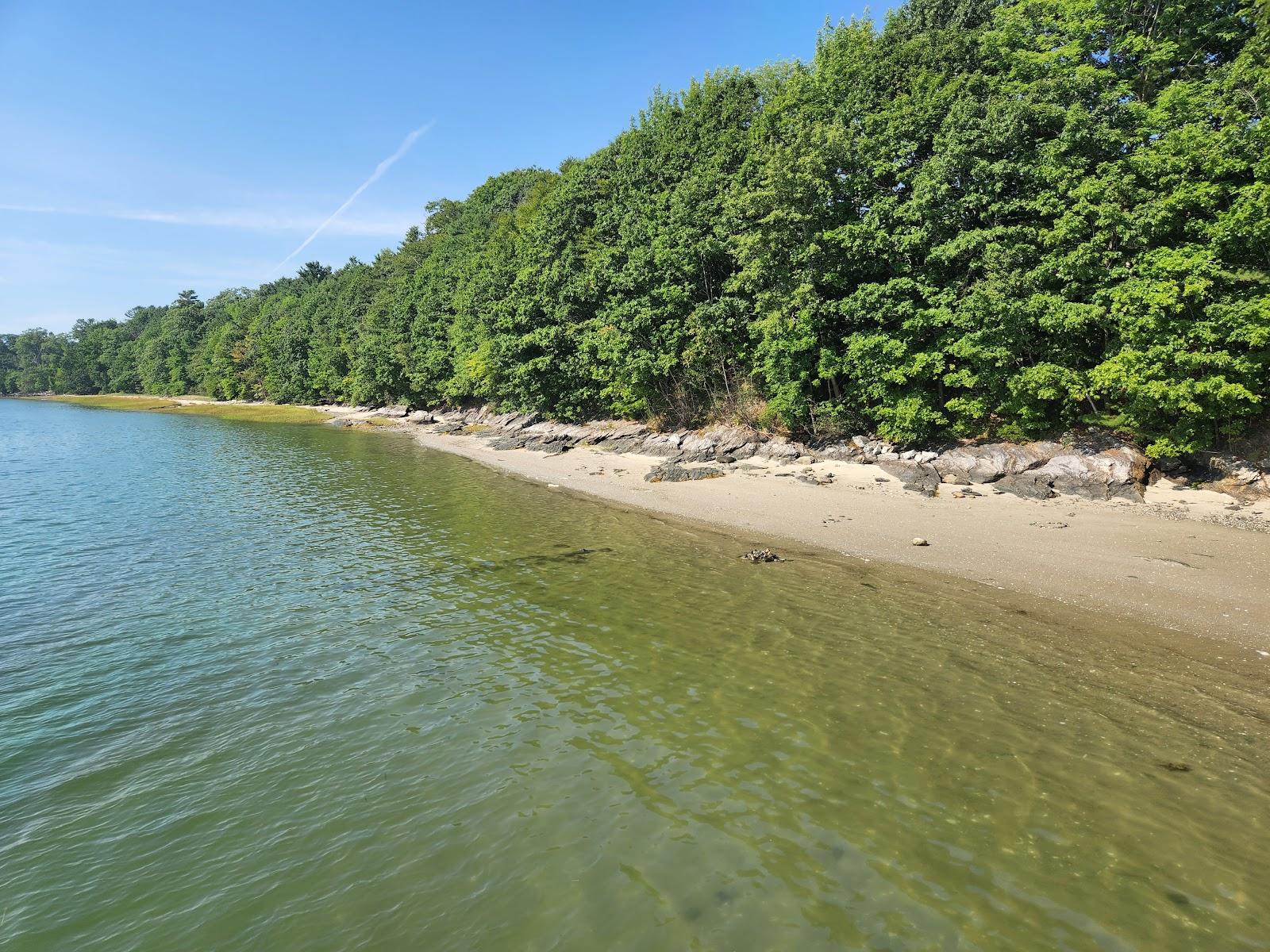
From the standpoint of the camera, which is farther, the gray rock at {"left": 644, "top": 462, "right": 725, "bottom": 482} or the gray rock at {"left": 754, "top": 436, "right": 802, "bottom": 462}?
the gray rock at {"left": 754, "top": 436, "right": 802, "bottom": 462}

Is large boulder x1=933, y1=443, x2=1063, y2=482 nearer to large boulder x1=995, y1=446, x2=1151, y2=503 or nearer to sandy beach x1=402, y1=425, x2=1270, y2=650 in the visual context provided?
large boulder x1=995, y1=446, x2=1151, y2=503

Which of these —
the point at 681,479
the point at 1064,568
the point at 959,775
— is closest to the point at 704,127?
the point at 681,479

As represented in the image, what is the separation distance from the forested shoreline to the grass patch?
153 ft

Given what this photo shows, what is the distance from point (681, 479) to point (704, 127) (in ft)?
91.6

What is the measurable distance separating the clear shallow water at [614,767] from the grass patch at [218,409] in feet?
235

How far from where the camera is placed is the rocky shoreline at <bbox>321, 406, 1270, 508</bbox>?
1897 centimetres

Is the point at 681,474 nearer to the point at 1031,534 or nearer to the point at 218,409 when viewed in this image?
the point at 1031,534

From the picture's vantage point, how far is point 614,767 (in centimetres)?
755

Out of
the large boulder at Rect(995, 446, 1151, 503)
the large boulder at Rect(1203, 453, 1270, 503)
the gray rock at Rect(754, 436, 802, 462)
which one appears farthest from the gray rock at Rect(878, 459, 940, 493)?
the large boulder at Rect(1203, 453, 1270, 503)

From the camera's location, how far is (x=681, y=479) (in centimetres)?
2762

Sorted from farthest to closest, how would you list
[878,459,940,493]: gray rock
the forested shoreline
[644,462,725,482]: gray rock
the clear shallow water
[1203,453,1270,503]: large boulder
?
[644,462,725,482]: gray rock → [878,459,940,493]: gray rock → the forested shoreline → [1203,453,1270,503]: large boulder → the clear shallow water

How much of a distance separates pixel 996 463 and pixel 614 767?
70.1ft

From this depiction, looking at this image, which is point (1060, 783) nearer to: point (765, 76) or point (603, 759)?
point (603, 759)

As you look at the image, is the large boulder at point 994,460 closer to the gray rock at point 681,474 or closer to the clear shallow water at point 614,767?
the gray rock at point 681,474
